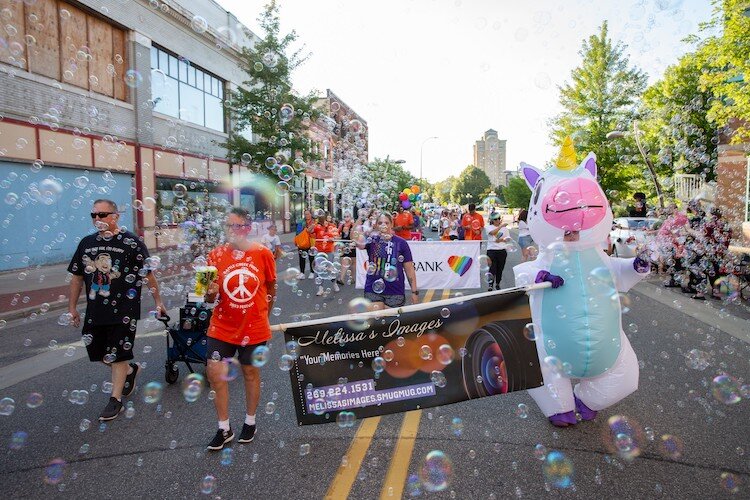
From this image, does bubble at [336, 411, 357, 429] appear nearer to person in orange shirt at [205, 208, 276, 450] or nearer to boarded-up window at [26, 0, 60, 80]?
person in orange shirt at [205, 208, 276, 450]

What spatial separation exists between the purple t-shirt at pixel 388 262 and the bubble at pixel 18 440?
3.50 metres

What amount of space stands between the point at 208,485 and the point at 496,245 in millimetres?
7936

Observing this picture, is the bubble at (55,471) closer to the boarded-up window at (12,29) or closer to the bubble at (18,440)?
the bubble at (18,440)

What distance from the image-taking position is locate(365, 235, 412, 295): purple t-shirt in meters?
6.03

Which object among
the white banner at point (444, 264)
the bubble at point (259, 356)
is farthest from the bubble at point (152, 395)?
the white banner at point (444, 264)

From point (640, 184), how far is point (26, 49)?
96.9 feet

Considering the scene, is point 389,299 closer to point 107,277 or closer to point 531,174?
point 531,174

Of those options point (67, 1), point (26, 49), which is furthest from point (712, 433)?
point (67, 1)

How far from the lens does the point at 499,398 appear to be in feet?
15.9

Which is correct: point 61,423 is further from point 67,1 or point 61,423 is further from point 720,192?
point 720,192

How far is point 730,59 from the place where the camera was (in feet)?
44.9

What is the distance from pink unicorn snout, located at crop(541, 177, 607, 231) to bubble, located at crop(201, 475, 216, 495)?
10.4 feet

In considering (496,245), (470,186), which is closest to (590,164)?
(496,245)

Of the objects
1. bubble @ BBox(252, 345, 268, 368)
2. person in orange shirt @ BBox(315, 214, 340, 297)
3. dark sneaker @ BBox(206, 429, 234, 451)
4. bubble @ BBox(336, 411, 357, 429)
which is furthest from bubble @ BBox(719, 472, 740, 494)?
person in orange shirt @ BBox(315, 214, 340, 297)
